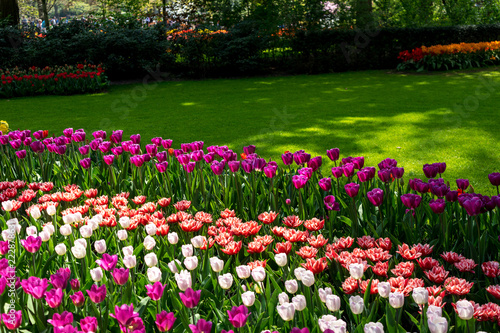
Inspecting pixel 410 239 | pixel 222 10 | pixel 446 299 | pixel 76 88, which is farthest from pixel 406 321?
pixel 222 10

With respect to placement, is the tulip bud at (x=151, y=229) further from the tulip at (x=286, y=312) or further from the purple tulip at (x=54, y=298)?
the tulip at (x=286, y=312)

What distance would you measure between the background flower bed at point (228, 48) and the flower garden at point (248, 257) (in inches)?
487

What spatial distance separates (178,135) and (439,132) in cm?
409

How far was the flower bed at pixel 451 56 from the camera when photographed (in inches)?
611

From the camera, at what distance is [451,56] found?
15.7m

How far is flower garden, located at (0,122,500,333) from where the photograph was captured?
1.86 metres

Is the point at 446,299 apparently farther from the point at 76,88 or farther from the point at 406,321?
the point at 76,88

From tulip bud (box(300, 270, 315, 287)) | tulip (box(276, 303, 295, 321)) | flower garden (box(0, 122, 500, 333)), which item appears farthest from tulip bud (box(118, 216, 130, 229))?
tulip (box(276, 303, 295, 321))

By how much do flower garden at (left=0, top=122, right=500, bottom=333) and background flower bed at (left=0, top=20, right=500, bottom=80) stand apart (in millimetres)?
12380

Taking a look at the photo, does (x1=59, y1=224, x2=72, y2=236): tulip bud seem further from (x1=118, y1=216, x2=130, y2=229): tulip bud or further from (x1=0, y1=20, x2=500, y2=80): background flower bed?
(x1=0, y1=20, x2=500, y2=80): background flower bed

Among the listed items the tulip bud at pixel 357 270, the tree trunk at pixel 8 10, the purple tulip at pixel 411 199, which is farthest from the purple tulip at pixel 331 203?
the tree trunk at pixel 8 10

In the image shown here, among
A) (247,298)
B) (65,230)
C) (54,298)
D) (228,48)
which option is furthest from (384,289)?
(228,48)

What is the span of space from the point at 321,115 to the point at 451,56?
8958 mm

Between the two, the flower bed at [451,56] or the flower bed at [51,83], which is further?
the flower bed at [451,56]
